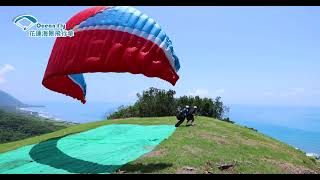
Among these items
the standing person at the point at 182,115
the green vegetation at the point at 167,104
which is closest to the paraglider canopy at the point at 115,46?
the standing person at the point at 182,115

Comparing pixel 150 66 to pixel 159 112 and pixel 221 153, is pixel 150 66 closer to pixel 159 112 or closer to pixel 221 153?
pixel 221 153

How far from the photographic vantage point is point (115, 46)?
60.7ft

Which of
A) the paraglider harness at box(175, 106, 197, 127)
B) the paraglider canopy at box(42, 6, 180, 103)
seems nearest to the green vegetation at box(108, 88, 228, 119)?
the paraglider harness at box(175, 106, 197, 127)

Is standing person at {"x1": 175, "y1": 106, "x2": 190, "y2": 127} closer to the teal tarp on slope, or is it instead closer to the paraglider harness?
the paraglider harness

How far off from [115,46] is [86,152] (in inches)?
241

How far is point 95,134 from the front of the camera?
28203mm

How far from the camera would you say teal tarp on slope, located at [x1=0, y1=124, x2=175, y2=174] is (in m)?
18.3

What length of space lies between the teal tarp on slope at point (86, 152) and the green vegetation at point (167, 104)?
4097 cm

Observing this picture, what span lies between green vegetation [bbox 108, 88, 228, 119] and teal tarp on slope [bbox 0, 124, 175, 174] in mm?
40968

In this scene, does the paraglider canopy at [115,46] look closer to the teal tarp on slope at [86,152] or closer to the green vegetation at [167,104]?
the teal tarp on slope at [86,152]

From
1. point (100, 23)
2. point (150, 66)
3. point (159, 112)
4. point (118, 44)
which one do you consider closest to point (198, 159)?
point (150, 66)

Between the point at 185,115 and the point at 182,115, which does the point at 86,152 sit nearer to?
the point at 182,115

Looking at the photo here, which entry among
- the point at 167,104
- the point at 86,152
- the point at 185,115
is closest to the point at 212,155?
the point at 86,152

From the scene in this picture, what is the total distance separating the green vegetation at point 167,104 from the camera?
7062cm
